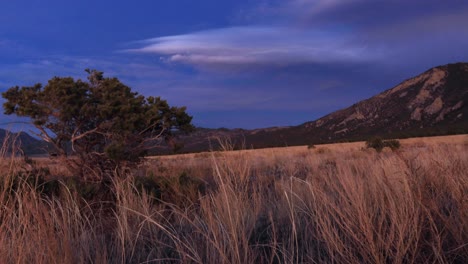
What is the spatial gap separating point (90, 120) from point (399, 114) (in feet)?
230

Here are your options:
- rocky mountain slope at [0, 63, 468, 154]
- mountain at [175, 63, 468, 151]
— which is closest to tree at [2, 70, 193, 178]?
rocky mountain slope at [0, 63, 468, 154]

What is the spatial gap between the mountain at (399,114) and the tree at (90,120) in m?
49.4

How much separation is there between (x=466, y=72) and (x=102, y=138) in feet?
272

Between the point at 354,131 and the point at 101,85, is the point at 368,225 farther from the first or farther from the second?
the point at 354,131

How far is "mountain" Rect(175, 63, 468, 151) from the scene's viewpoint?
68688 mm

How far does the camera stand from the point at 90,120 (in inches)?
568

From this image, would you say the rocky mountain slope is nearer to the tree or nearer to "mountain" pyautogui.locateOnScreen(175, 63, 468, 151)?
Result: "mountain" pyautogui.locateOnScreen(175, 63, 468, 151)

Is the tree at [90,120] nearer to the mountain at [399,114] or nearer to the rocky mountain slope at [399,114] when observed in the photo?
the rocky mountain slope at [399,114]

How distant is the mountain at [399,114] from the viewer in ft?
225

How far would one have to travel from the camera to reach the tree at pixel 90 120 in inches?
527

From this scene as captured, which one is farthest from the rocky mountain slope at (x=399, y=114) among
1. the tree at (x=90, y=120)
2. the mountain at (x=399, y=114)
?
the tree at (x=90, y=120)

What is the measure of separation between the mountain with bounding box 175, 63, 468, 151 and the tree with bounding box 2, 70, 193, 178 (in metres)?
49.4

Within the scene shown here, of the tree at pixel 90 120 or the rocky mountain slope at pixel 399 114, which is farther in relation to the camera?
the rocky mountain slope at pixel 399 114

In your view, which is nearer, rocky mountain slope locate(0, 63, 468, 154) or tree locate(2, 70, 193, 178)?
tree locate(2, 70, 193, 178)
